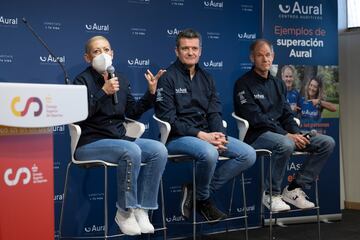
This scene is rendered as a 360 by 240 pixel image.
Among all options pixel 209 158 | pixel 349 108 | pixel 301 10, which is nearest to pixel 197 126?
pixel 209 158

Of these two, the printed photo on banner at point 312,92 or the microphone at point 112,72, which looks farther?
the printed photo on banner at point 312,92

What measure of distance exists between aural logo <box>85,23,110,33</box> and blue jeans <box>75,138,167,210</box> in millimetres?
985

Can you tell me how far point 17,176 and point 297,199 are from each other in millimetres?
2546

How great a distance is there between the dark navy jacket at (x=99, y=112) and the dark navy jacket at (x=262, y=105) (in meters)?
1.00

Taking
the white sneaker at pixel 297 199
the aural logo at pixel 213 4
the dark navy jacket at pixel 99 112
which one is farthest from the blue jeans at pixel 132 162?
the aural logo at pixel 213 4

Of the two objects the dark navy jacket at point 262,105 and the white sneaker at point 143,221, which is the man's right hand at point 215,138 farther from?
the white sneaker at point 143,221

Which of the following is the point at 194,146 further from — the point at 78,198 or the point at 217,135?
the point at 78,198

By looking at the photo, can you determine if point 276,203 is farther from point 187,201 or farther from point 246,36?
point 246,36

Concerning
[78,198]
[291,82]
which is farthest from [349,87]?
[78,198]

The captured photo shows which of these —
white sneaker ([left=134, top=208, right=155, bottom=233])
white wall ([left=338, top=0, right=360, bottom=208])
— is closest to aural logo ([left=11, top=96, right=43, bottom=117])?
white sneaker ([left=134, top=208, right=155, bottom=233])

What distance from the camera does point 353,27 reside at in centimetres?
590

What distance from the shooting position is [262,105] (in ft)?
15.0

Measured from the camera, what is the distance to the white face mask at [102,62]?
3.70 m

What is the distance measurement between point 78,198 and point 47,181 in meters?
1.68
